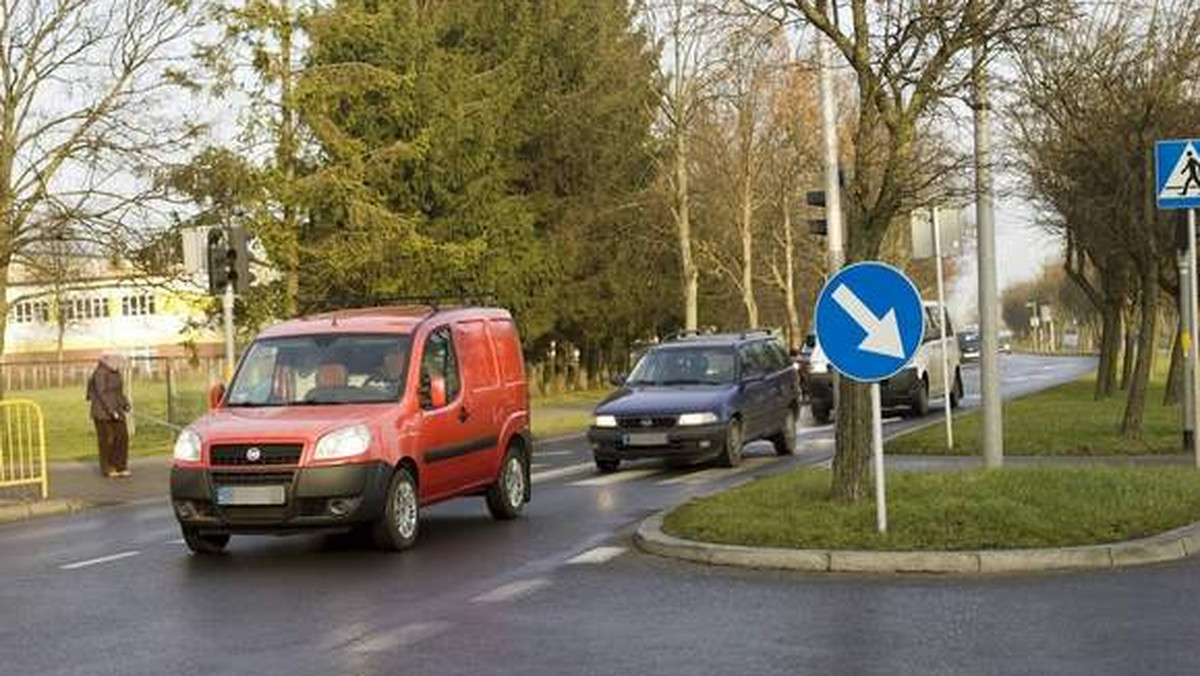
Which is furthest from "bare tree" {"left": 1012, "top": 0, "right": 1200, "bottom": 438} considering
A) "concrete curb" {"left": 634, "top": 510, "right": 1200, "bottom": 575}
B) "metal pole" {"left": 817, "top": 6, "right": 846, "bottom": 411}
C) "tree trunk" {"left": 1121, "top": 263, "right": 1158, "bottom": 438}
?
"concrete curb" {"left": 634, "top": 510, "right": 1200, "bottom": 575}

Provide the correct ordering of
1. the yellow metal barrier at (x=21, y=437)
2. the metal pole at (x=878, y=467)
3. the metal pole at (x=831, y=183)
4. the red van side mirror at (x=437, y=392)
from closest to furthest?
the metal pole at (x=878, y=467) < the red van side mirror at (x=437, y=392) < the yellow metal barrier at (x=21, y=437) < the metal pole at (x=831, y=183)

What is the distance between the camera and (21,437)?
19.8m

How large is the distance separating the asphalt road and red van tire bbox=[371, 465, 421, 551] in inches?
5.8

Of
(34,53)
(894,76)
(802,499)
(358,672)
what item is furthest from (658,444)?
(34,53)

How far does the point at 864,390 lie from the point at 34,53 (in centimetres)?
2062

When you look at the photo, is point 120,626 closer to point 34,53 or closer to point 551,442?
point 551,442

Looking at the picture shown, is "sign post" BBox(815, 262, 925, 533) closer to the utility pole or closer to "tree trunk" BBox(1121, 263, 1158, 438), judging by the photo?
"tree trunk" BBox(1121, 263, 1158, 438)

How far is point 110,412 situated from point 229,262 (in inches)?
120

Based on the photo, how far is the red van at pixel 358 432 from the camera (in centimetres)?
1134

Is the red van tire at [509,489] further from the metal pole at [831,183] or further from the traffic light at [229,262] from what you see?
the metal pole at [831,183]

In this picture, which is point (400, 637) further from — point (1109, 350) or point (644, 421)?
point (1109, 350)

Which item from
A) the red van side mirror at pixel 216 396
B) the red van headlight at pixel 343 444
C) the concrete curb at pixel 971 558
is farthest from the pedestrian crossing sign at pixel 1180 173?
the red van side mirror at pixel 216 396

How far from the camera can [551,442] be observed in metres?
27.7

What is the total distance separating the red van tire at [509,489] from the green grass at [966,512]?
2.04 meters
